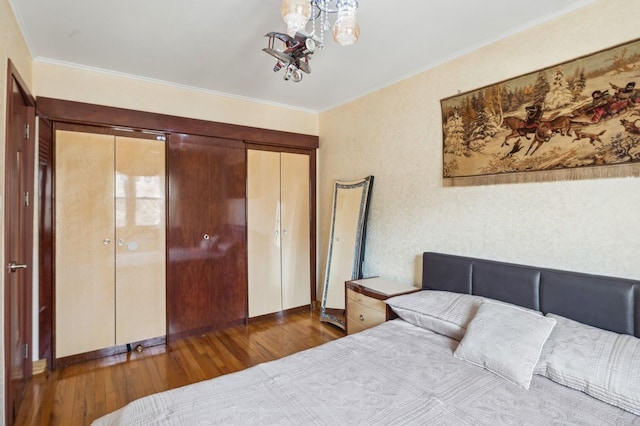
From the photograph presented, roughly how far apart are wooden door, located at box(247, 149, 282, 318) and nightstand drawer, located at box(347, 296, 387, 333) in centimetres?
114

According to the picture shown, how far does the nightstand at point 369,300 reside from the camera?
2621 millimetres

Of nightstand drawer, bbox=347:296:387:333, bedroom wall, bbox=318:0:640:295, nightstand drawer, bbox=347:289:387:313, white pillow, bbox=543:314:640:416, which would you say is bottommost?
nightstand drawer, bbox=347:296:387:333

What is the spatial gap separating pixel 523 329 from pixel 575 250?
69 cm

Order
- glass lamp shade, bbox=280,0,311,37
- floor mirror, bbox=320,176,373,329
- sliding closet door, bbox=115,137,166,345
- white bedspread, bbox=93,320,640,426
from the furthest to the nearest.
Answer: floor mirror, bbox=320,176,373,329 < sliding closet door, bbox=115,137,166,345 < glass lamp shade, bbox=280,0,311,37 < white bedspread, bbox=93,320,640,426

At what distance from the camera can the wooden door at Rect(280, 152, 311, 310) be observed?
12.7 feet

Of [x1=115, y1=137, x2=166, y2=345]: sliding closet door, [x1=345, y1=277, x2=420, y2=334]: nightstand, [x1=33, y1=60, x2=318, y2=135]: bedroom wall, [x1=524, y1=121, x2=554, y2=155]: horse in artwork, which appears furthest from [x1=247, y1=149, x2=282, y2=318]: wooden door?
[x1=524, y1=121, x2=554, y2=155]: horse in artwork

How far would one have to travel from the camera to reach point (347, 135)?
3.71m

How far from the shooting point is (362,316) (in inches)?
112

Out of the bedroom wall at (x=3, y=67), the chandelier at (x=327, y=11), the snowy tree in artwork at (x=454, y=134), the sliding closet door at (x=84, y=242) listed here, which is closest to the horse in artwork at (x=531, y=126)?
the snowy tree in artwork at (x=454, y=134)

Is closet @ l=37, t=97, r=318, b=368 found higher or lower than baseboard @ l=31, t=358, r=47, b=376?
higher

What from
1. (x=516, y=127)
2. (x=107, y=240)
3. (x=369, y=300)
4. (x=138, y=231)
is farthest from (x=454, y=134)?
(x=107, y=240)

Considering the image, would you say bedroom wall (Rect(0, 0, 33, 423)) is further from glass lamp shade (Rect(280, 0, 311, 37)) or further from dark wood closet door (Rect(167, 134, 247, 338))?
glass lamp shade (Rect(280, 0, 311, 37))

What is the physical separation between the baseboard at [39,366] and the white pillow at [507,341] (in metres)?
3.15

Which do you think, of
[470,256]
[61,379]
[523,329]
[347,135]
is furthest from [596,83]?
[61,379]
